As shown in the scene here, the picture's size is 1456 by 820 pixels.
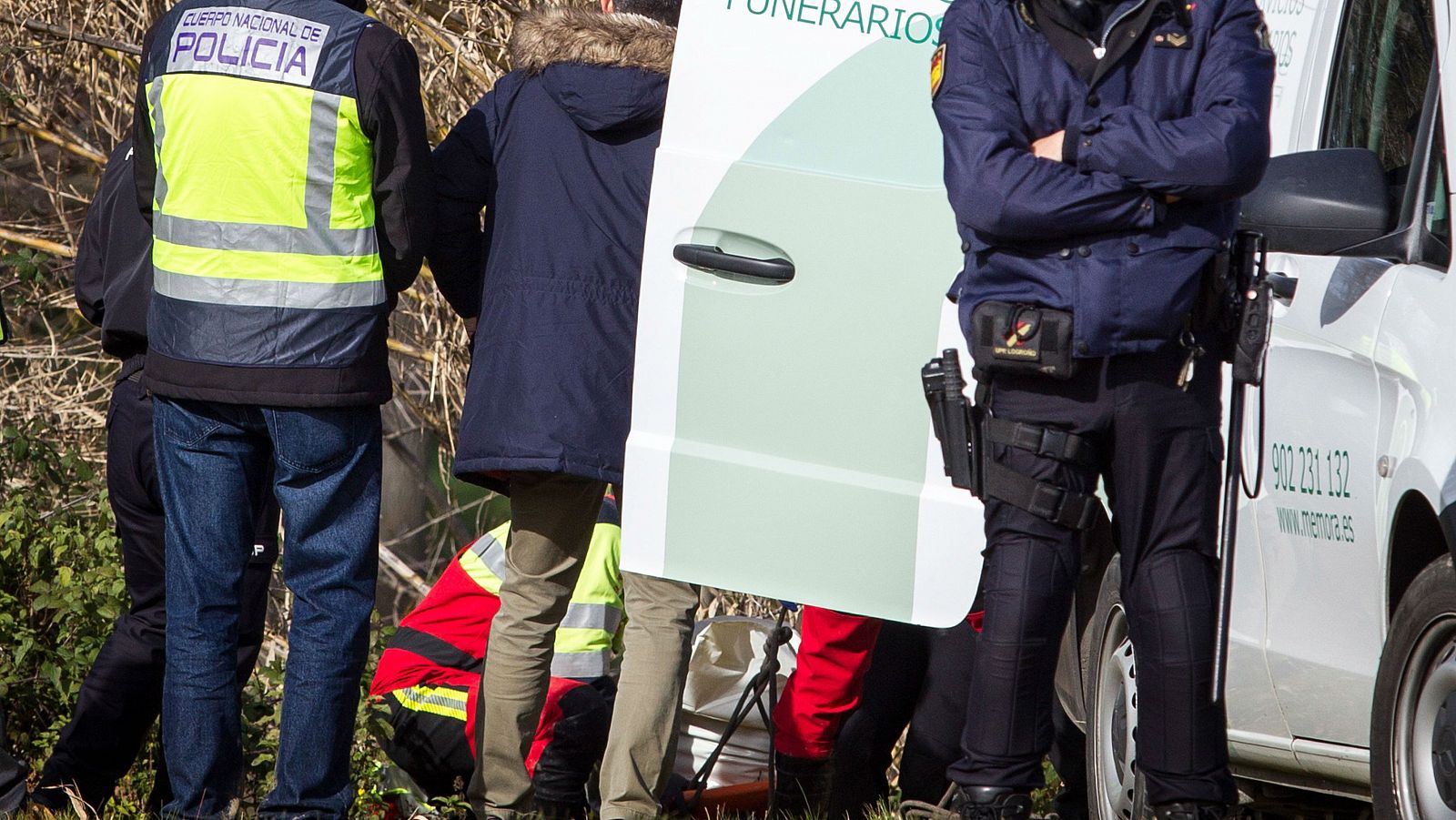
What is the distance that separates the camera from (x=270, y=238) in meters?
3.52

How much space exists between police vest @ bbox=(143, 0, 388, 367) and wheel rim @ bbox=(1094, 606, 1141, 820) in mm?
1737

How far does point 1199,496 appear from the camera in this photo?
2.95 meters

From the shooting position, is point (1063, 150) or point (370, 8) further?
point (370, 8)

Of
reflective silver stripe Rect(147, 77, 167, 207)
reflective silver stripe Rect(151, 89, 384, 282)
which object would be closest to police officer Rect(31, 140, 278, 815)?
reflective silver stripe Rect(147, 77, 167, 207)

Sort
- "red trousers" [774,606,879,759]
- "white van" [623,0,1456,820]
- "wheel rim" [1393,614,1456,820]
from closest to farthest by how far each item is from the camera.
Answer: "wheel rim" [1393,614,1456,820] < "white van" [623,0,1456,820] < "red trousers" [774,606,879,759]

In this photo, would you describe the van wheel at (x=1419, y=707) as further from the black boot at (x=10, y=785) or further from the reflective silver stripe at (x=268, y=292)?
the black boot at (x=10, y=785)

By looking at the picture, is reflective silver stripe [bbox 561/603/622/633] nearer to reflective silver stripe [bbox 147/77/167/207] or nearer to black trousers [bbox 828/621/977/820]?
black trousers [bbox 828/621/977/820]

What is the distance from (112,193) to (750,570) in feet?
6.04

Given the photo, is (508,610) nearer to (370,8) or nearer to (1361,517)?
(1361,517)

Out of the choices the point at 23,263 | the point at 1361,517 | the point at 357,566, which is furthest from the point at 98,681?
the point at 1361,517

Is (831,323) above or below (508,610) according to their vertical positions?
above

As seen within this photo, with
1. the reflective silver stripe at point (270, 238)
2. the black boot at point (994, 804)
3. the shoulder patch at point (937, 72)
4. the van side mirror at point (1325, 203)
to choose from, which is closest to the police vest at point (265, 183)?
the reflective silver stripe at point (270, 238)

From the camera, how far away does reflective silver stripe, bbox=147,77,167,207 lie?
3582 mm

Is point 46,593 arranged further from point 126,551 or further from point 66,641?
point 126,551
